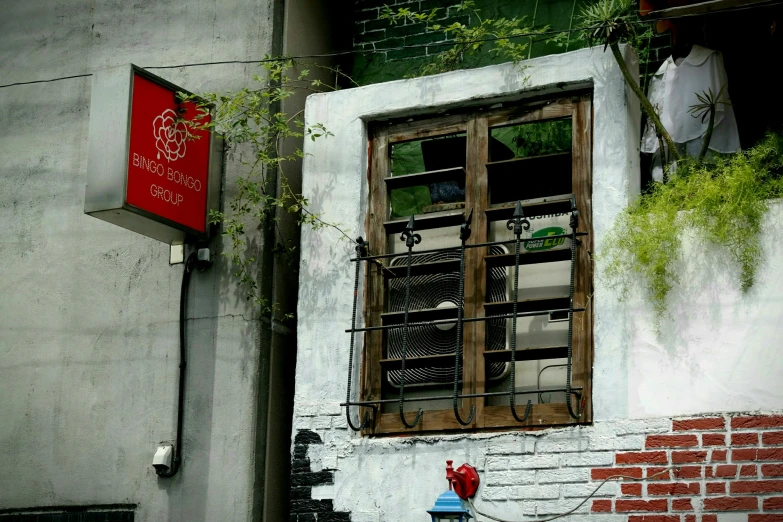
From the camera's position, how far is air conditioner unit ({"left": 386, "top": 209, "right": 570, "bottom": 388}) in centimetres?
695

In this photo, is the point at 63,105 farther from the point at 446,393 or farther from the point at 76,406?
the point at 446,393

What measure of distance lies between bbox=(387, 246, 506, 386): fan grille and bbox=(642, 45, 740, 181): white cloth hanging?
3.81 feet

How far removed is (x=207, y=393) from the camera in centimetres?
748

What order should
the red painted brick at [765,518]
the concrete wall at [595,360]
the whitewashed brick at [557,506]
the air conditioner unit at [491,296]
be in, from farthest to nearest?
the air conditioner unit at [491,296] < the whitewashed brick at [557,506] < the concrete wall at [595,360] < the red painted brick at [765,518]

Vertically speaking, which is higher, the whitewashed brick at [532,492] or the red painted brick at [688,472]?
the red painted brick at [688,472]

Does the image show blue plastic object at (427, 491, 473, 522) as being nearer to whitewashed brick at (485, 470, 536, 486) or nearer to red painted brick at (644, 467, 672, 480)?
whitewashed brick at (485, 470, 536, 486)

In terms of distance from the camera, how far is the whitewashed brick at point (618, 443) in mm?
6297

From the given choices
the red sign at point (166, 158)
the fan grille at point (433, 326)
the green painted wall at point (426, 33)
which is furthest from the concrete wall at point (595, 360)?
the green painted wall at point (426, 33)

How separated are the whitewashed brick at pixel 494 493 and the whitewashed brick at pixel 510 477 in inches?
1.2

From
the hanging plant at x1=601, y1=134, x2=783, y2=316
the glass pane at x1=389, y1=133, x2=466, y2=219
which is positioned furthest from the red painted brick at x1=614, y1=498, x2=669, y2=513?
the glass pane at x1=389, y1=133, x2=466, y2=219

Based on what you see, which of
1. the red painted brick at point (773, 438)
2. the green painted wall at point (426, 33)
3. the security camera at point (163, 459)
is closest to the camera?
the red painted brick at point (773, 438)

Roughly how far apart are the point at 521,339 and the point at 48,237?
3343mm

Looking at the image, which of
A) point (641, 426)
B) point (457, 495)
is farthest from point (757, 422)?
Result: point (457, 495)

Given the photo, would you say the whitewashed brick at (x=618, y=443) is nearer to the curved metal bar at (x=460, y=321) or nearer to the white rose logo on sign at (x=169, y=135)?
the curved metal bar at (x=460, y=321)
